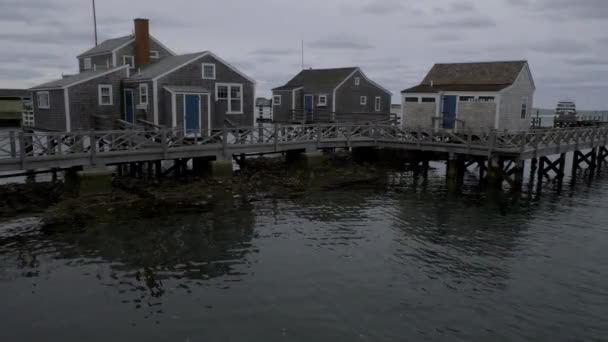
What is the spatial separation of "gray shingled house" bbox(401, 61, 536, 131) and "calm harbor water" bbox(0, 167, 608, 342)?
11.1 meters

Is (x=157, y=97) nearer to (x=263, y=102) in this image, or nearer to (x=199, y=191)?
(x=199, y=191)

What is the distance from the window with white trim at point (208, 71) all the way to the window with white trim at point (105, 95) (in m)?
5.32

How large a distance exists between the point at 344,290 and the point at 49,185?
16560 mm

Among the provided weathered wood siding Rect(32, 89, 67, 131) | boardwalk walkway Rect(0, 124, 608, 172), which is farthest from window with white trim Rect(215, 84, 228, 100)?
weathered wood siding Rect(32, 89, 67, 131)

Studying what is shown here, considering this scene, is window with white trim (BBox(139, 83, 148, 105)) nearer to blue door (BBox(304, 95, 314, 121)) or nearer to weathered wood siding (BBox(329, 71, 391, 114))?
blue door (BBox(304, 95, 314, 121))

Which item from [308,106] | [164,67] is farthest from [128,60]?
[308,106]

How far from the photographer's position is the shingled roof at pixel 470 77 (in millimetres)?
29562

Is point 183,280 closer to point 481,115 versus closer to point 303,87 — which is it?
point 481,115

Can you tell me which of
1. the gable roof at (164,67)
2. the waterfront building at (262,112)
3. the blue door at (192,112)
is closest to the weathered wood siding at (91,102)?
the gable roof at (164,67)

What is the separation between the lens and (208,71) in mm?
27828

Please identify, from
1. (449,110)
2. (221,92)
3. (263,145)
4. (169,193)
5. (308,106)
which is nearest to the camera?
(169,193)

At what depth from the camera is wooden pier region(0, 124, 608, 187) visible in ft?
62.2

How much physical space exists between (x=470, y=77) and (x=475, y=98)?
7.32ft

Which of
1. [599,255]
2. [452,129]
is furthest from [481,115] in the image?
[599,255]
